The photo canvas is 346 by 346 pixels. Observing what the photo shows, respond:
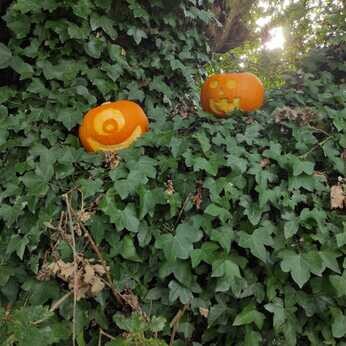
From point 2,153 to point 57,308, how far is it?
76 cm

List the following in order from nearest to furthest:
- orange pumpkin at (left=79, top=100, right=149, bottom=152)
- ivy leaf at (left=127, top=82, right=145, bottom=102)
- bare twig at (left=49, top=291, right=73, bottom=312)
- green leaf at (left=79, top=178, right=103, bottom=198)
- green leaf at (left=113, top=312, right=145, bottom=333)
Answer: green leaf at (left=113, top=312, right=145, bottom=333), bare twig at (left=49, top=291, right=73, bottom=312), green leaf at (left=79, top=178, right=103, bottom=198), orange pumpkin at (left=79, top=100, right=149, bottom=152), ivy leaf at (left=127, top=82, right=145, bottom=102)

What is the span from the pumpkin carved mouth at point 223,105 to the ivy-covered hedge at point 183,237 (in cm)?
28

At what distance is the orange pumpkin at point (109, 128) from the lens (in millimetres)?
1971

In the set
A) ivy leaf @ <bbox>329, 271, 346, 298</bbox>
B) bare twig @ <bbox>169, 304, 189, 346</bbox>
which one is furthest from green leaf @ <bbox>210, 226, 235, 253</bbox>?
ivy leaf @ <bbox>329, 271, 346, 298</bbox>

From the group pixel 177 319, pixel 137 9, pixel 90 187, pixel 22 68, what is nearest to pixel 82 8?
pixel 137 9

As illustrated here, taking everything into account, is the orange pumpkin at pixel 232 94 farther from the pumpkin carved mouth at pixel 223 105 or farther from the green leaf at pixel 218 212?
the green leaf at pixel 218 212

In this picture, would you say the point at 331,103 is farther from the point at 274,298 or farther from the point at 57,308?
the point at 57,308

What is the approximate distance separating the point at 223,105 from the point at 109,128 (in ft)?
1.97

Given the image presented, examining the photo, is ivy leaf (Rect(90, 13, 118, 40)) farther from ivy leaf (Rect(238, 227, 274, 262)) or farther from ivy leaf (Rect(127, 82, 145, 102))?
ivy leaf (Rect(238, 227, 274, 262))

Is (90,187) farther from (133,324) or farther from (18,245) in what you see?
(133,324)

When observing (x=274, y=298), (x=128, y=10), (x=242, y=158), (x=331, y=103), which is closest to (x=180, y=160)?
(x=242, y=158)

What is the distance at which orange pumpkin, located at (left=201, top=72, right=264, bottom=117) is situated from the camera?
2197 mm

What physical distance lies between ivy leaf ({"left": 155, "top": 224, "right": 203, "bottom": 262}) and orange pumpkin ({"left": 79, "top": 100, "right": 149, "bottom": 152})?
0.55 meters

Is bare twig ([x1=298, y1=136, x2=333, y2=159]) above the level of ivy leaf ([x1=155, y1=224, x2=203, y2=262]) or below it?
above
